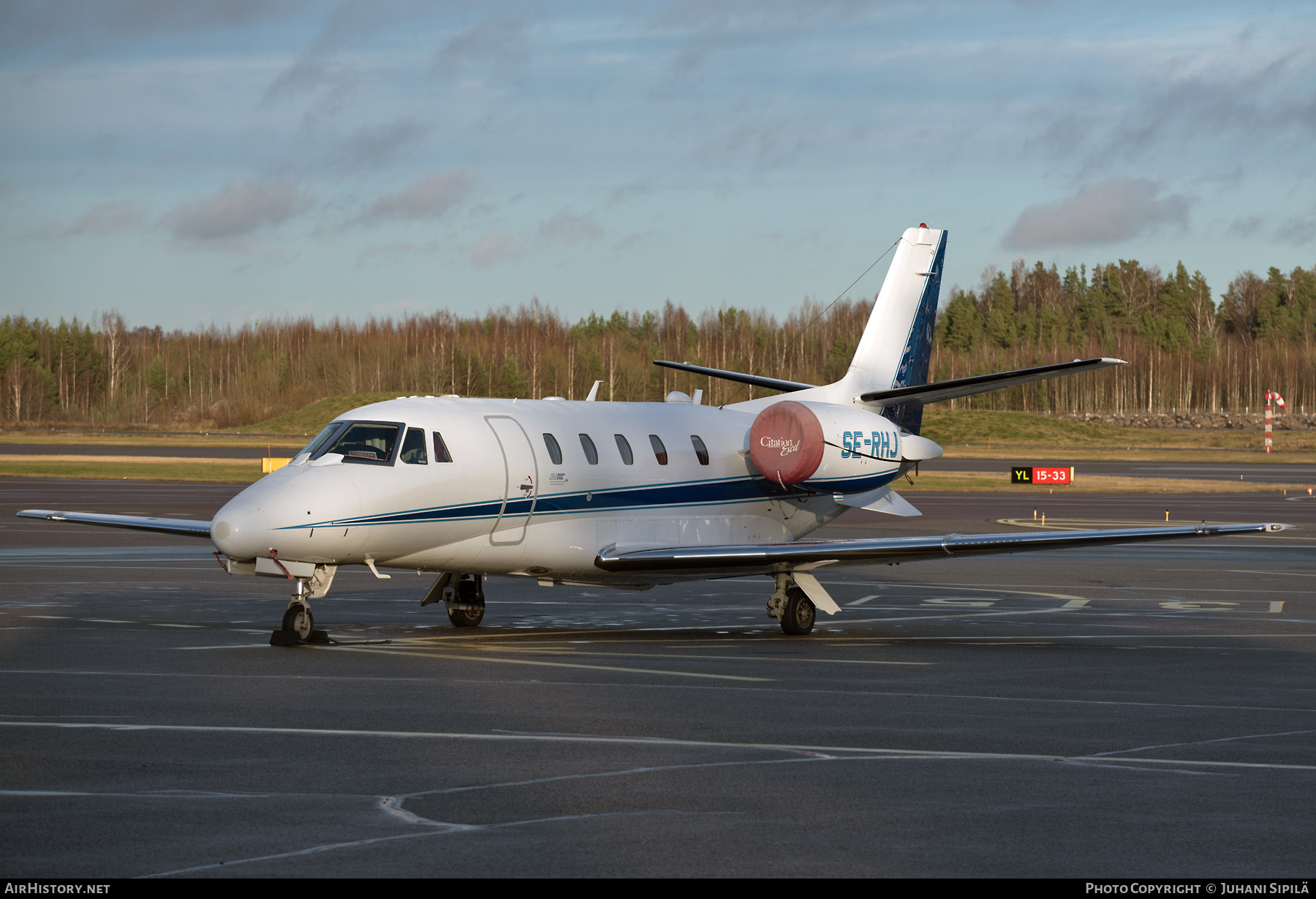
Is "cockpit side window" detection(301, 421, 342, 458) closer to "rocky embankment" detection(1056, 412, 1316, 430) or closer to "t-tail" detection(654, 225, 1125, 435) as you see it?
"t-tail" detection(654, 225, 1125, 435)

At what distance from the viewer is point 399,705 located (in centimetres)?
1269

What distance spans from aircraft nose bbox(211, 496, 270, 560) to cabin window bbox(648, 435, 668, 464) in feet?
19.6

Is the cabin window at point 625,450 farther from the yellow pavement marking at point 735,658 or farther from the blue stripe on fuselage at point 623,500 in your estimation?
the yellow pavement marking at point 735,658

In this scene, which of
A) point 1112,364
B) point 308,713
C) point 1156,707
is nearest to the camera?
point 308,713

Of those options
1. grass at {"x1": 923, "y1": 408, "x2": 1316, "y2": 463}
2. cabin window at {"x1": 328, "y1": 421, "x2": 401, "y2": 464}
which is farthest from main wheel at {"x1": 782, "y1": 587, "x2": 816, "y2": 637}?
grass at {"x1": 923, "y1": 408, "x2": 1316, "y2": 463}

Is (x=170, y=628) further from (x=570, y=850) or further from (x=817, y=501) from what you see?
(x=570, y=850)

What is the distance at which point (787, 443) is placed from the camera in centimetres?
2062

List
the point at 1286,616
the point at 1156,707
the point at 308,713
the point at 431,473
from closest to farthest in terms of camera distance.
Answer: the point at 308,713, the point at 1156,707, the point at 431,473, the point at 1286,616

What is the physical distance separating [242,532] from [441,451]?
277 cm

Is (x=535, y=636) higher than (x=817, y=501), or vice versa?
(x=817, y=501)

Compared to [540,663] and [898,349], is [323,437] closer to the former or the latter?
[540,663]

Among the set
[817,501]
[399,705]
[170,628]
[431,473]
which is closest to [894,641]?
[817,501]

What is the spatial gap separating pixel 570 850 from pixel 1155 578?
21.7m

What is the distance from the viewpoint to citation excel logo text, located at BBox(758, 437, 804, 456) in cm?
2053
